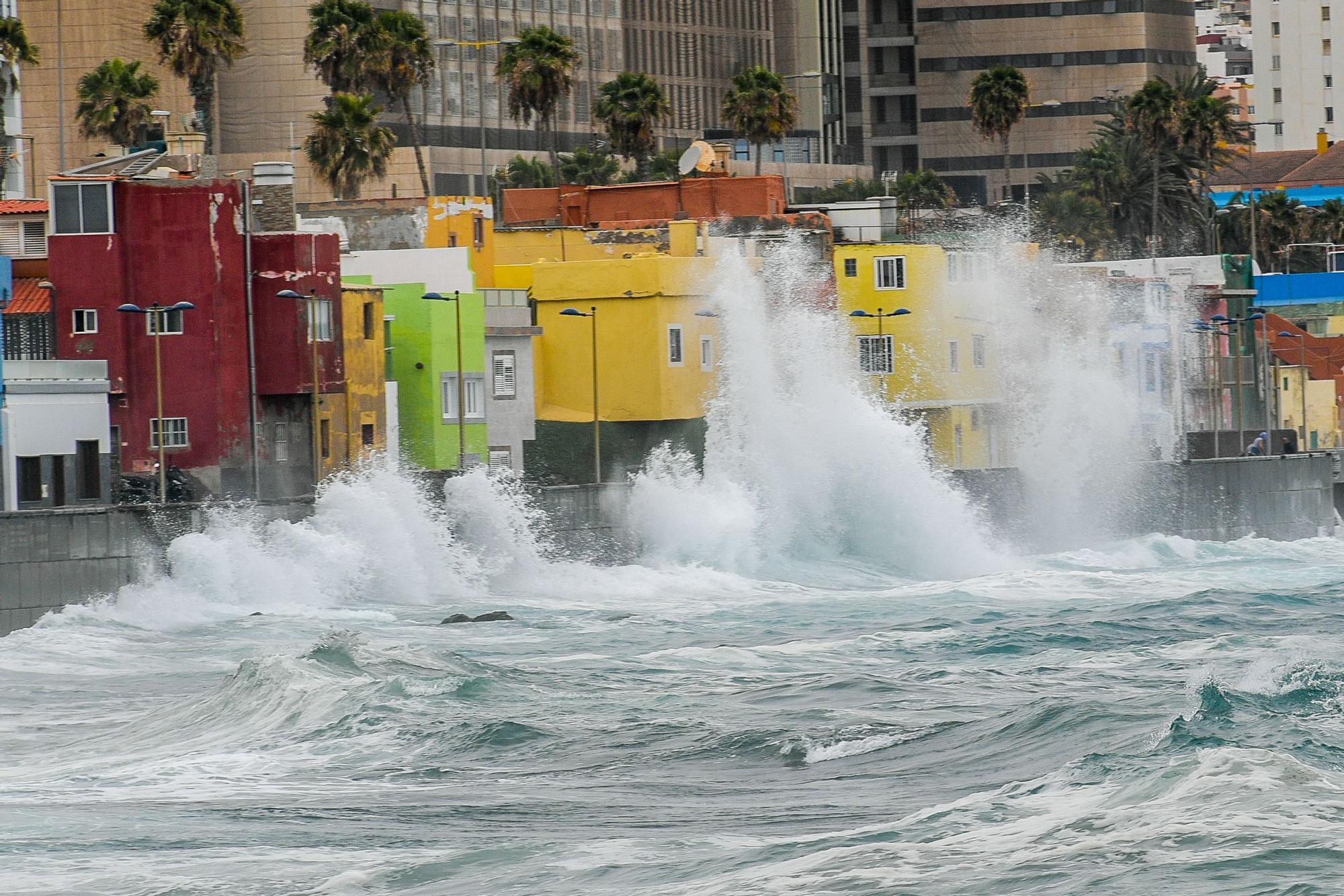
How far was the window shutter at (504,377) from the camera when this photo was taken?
60188 mm

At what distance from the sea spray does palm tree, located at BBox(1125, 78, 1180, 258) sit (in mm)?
39123

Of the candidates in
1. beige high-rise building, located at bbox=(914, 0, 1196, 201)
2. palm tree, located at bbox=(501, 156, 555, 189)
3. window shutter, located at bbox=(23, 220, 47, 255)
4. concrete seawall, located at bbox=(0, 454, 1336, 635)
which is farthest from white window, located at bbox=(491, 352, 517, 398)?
beige high-rise building, located at bbox=(914, 0, 1196, 201)

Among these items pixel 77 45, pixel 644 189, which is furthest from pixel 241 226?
pixel 77 45

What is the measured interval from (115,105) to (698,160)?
648 inches

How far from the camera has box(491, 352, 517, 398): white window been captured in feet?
197

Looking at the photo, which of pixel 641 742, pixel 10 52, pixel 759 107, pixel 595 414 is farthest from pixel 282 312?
pixel 759 107

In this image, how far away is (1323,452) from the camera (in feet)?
259

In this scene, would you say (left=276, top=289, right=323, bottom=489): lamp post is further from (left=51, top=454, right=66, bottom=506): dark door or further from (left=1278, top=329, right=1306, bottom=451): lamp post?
(left=1278, top=329, right=1306, bottom=451): lamp post

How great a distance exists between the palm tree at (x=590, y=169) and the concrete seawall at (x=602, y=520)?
33324 mm

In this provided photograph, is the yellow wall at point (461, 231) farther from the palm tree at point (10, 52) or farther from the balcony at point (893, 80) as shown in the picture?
the balcony at point (893, 80)

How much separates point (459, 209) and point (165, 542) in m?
20.2

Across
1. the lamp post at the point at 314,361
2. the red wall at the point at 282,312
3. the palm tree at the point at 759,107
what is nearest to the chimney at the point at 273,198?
the red wall at the point at 282,312

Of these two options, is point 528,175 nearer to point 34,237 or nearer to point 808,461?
point 808,461

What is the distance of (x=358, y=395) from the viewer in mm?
54906
